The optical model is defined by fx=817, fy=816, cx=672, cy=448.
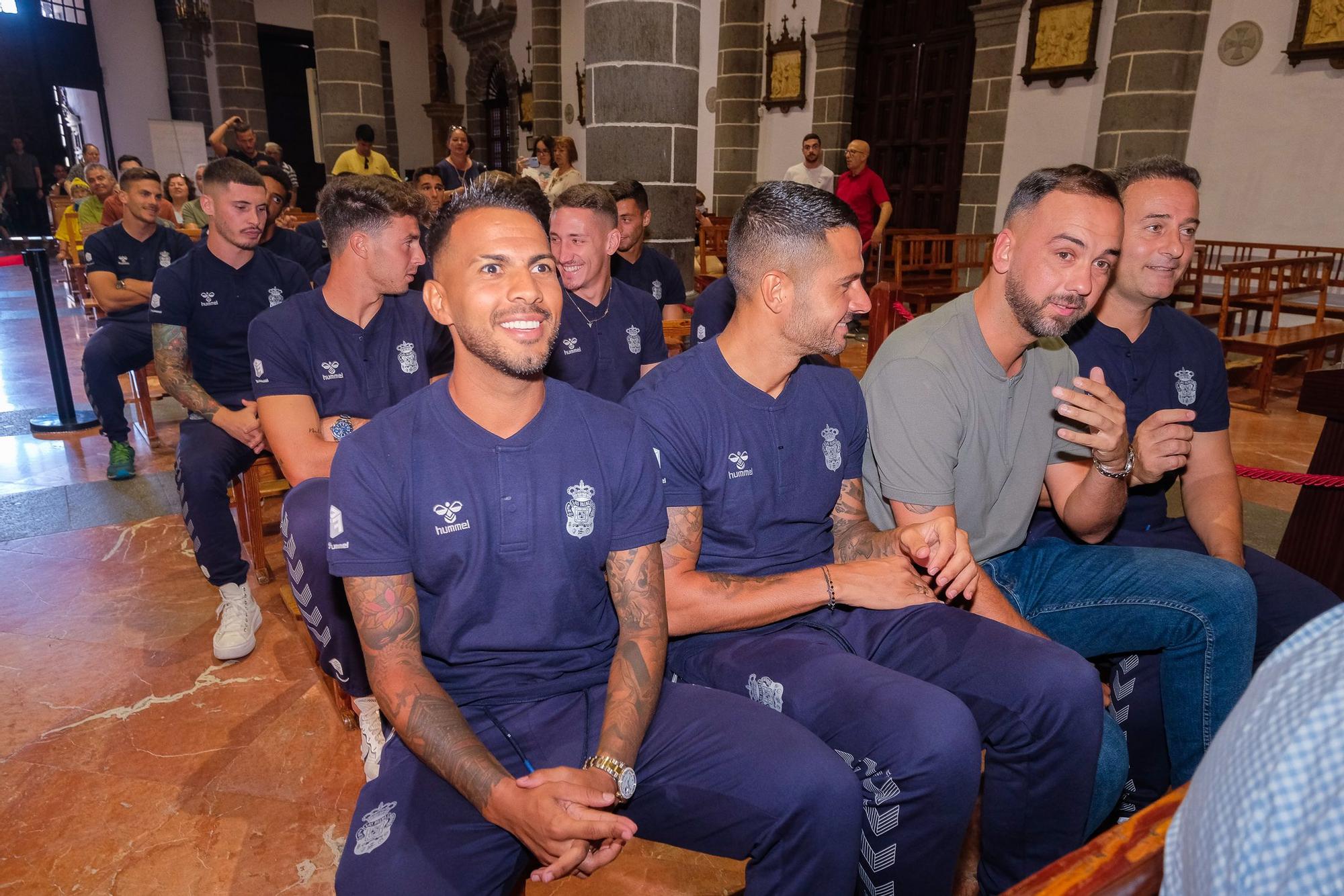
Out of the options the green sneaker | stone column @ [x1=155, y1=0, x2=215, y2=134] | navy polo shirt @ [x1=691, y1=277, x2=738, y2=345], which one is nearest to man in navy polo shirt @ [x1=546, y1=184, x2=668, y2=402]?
navy polo shirt @ [x1=691, y1=277, x2=738, y2=345]

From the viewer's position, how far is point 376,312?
9.31 feet

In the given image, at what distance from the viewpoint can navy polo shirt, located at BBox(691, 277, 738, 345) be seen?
3518mm

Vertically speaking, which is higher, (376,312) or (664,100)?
(664,100)

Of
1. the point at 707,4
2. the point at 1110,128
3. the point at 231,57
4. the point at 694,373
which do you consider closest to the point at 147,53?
the point at 231,57

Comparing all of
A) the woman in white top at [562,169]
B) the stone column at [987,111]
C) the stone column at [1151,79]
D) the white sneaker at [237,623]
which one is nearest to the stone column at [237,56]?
the woman in white top at [562,169]

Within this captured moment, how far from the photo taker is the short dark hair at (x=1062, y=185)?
6.63ft

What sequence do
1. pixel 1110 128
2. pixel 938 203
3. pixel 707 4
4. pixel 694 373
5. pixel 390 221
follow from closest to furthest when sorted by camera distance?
pixel 694 373 → pixel 390 221 → pixel 1110 128 → pixel 938 203 → pixel 707 4

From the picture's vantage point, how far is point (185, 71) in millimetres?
14828

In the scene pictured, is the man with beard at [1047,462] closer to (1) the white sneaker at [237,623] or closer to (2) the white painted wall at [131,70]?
(1) the white sneaker at [237,623]

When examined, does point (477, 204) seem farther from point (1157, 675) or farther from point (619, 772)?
point (1157, 675)

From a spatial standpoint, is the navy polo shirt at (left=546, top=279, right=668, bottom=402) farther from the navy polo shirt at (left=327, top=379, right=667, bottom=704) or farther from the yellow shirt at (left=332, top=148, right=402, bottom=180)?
the yellow shirt at (left=332, top=148, right=402, bottom=180)

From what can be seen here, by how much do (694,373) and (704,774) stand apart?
2.84 ft

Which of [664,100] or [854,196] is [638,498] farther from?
[854,196]

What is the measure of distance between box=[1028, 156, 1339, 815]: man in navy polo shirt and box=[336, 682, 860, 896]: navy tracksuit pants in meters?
1.24
